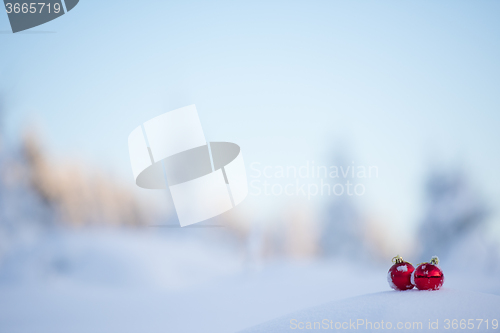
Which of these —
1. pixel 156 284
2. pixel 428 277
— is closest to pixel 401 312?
pixel 428 277

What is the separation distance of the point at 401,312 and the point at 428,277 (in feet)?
0.83

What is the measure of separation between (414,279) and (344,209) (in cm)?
69

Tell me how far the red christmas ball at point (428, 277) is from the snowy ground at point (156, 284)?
538 millimetres

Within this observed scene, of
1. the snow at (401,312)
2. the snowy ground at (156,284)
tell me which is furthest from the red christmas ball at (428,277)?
the snowy ground at (156,284)

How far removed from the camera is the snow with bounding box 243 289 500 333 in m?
1.19

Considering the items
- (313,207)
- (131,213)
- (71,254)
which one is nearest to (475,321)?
(313,207)

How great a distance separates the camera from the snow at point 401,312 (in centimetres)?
119

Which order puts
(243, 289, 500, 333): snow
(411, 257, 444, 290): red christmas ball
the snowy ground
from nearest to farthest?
(243, 289, 500, 333): snow → (411, 257, 444, 290): red christmas ball → the snowy ground

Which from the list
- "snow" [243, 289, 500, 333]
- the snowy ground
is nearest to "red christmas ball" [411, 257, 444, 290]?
"snow" [243, 289, 500, 333]

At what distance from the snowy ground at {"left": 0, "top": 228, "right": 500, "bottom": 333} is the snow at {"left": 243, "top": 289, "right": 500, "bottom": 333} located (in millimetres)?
567

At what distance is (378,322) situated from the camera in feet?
3.97

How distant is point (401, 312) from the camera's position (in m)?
1.23

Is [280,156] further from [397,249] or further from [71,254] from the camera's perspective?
[71,254]

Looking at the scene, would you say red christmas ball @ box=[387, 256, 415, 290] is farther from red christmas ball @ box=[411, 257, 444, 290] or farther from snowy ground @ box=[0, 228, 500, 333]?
snowy ground @ box=[0, 228, 500, 333]
